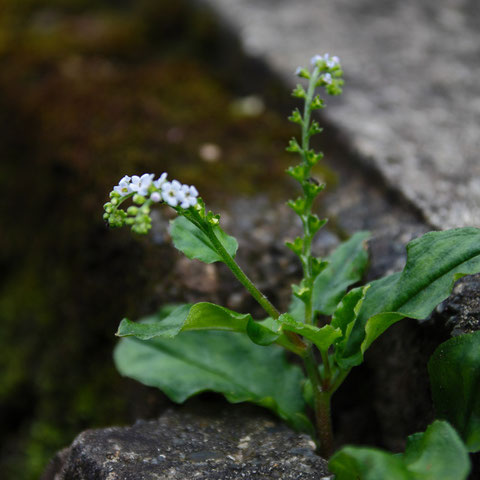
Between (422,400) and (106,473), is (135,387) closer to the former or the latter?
(106,473)

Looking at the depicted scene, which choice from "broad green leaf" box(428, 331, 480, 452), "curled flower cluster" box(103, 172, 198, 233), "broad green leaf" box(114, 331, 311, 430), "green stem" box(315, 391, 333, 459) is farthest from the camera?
"broad green leaf" box(114, 331, 311, 430)

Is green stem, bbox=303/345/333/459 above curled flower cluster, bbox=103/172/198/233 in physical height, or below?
below

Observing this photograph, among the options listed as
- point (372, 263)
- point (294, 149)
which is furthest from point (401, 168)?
point (294, 149)

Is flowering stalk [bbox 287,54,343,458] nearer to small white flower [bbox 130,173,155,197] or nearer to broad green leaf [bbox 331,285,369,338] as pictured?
broad green leaf [bbox 331,285,369,338]

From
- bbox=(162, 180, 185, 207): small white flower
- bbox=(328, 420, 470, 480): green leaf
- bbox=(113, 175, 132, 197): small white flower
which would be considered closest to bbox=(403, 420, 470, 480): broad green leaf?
bbox=(328, 420, 470, 480): green leaf

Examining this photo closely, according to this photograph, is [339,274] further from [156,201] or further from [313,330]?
[156,201]

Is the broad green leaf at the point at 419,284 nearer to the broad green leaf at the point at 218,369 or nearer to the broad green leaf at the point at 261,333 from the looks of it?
the broad green leaf at the point at 261,333
